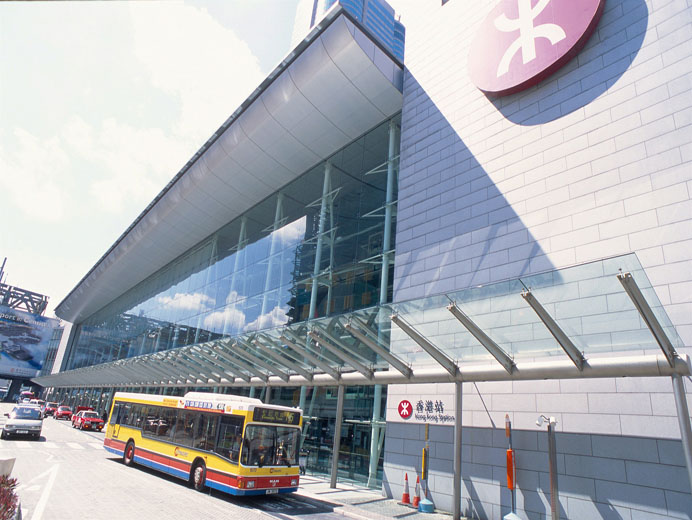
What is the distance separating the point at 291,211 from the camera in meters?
22.5

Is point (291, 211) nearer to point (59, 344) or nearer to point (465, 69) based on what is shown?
point (465, 69)

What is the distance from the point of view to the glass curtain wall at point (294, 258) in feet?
57.2

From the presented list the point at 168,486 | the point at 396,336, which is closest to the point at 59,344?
the point at 168,486

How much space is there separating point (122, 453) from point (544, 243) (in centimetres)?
1618

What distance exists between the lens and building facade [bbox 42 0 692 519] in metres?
8.31

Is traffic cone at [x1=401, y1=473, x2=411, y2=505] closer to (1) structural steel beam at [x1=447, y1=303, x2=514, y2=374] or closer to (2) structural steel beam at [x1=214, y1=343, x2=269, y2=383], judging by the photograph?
(1) structural steel beam at [x1=447, y1=303, x2=514, y2=374]

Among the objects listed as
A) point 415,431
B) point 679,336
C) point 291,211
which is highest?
point 291,211

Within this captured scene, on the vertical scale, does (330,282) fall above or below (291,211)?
below

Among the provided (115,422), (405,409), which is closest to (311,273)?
(405,409)

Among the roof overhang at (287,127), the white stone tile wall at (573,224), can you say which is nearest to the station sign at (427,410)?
the white stone tile wall at (573,224)

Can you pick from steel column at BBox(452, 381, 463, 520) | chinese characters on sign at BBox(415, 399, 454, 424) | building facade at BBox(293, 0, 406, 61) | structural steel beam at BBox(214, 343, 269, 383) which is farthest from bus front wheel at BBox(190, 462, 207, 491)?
building facade at BBox(293, 0, 406, 61)

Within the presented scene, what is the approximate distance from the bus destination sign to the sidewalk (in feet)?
6.85

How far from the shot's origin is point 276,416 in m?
11.6

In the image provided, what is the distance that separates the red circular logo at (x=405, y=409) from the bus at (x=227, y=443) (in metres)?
2.96
